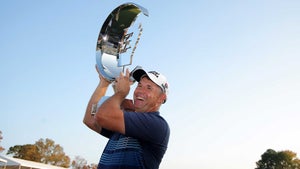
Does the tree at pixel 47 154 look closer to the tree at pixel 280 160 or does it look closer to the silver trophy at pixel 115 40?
the tree at pixel 280 160

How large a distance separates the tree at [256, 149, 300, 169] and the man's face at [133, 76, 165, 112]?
7884cm

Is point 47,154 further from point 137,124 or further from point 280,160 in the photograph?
point 137,124

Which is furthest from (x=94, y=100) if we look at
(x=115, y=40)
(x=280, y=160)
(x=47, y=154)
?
(x=280, y=160)

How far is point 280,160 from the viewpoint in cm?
7400

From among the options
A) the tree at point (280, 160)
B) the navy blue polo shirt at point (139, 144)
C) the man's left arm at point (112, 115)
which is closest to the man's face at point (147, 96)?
the navy blue polo shirt at point (139, 144)

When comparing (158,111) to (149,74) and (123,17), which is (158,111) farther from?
(123,17)

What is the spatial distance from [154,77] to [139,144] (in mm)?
801

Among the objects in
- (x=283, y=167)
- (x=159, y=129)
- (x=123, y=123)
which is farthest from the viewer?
(x=283, y=167)

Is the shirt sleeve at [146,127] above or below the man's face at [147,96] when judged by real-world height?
below

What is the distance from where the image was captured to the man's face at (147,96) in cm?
340

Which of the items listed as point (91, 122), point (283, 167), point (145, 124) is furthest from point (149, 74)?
point (283, 167)

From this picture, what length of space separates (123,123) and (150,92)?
0.64m

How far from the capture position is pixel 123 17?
3.68 m

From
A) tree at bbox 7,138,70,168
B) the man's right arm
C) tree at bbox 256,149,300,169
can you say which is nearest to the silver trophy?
the man's right arm
